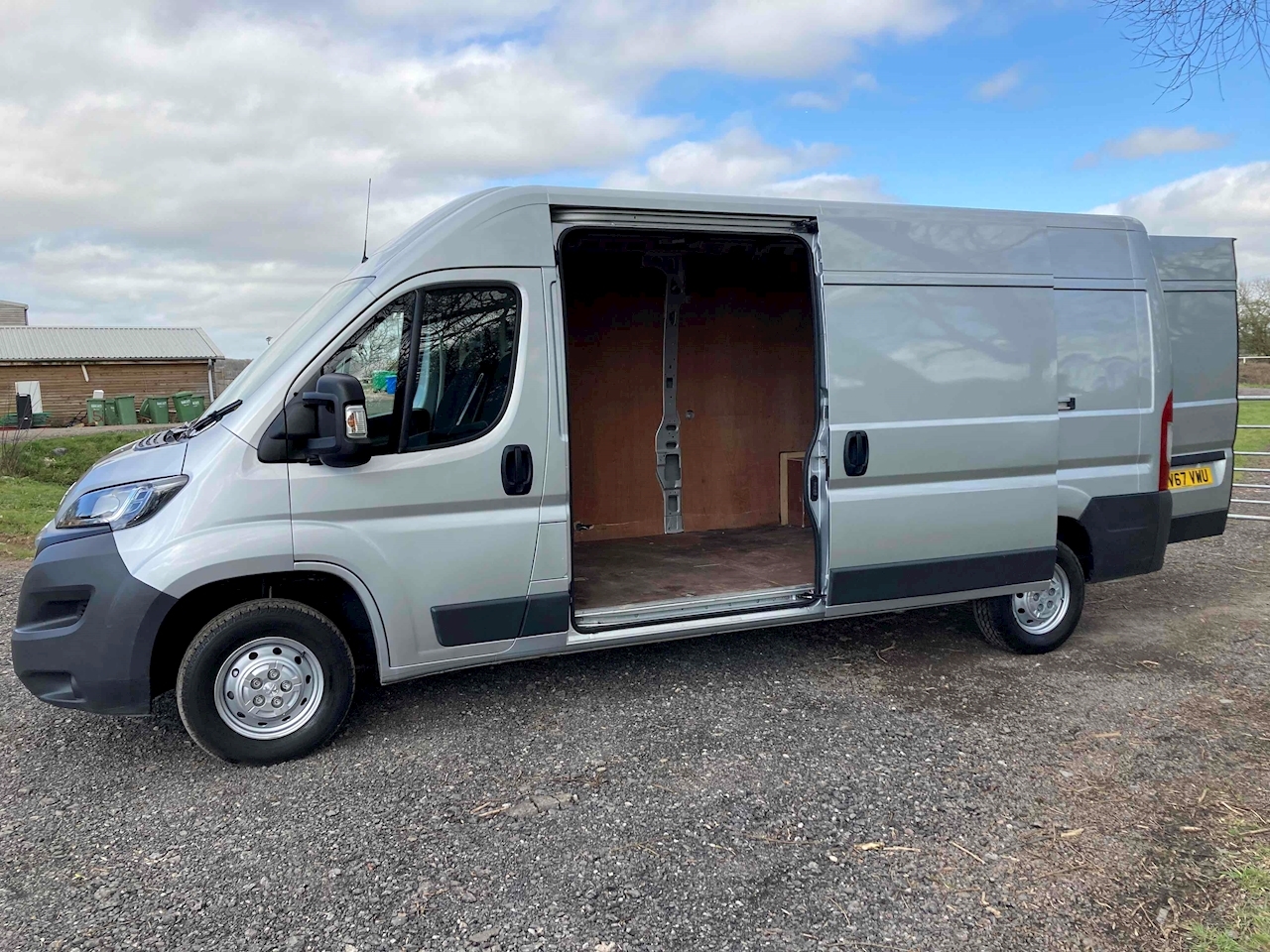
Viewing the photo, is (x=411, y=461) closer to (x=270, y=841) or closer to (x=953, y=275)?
(x=270, y=841)

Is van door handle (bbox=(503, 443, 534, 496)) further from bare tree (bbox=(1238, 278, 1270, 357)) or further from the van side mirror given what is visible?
bare tree (bbox=(1238, 278, 1270, 357))

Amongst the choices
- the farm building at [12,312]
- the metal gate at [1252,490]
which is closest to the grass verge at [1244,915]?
the metal gate at [1252,490]

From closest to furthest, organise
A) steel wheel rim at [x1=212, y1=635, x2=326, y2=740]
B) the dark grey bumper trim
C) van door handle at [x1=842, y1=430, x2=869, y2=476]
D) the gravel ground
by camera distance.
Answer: the gravel ground → steel wheel rim at [x1=212, y1=635, x2=326, y2=740] → van door handle at [x1=842, y1=430, x2=869, y2=476] → the dark grey bumper trim

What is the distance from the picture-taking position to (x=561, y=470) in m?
4.15

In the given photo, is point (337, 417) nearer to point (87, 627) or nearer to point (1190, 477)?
point (87, 627)

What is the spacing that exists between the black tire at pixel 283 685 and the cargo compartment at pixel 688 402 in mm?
2804

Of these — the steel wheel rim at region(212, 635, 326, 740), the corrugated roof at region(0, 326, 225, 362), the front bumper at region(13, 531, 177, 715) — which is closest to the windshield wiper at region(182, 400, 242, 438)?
the front bumper at region(13, 531, 177, 715)

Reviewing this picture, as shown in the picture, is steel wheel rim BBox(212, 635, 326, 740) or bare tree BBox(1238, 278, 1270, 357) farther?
bare tree BBox(1238, 278, 1270, 357)

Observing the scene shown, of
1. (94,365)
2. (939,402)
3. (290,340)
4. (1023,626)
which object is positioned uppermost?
(94,365)

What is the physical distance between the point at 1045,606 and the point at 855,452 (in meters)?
1.80

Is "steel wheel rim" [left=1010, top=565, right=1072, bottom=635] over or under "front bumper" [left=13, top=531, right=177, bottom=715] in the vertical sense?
under

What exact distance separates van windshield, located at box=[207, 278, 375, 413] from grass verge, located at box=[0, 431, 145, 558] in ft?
12.0

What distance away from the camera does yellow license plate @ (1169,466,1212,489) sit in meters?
5.74

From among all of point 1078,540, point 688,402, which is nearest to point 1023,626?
point 1078,540
